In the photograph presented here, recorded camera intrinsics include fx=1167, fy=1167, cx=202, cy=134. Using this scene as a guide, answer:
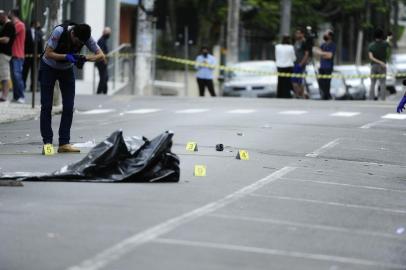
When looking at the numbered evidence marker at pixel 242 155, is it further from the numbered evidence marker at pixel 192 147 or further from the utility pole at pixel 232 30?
the utility pole at pixel 232 30

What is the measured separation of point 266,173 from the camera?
1280cm

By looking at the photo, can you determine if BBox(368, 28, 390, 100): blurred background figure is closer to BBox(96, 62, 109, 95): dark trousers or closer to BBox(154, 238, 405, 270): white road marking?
BBox(96, 62, 109, 95): dark trousers

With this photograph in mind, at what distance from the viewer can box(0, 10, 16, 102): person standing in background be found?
24.0 meters

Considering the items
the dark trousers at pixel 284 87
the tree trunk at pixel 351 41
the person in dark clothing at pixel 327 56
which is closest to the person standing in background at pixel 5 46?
the person in dark clothing at pixel 327 56

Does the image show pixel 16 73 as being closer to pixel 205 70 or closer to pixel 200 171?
pixel 205 70

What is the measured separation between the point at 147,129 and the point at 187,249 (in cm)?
1062

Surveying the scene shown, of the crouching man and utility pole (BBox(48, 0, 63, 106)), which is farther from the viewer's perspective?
utility pole (BBox(48, 0, 63, 106))

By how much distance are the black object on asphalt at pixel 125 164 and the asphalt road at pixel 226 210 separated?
8.5 inches

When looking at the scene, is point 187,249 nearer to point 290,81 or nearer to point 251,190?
point 251,190

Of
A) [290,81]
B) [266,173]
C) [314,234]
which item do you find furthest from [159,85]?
[314,234]

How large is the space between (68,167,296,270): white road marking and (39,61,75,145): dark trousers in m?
3.62

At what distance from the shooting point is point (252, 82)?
1417 inches

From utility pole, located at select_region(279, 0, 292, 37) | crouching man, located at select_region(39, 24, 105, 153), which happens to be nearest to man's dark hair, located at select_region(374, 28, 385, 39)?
utility pole, located at select_region(279, 0, 292, 37)

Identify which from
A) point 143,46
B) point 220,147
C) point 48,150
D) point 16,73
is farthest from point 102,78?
point 48,150
